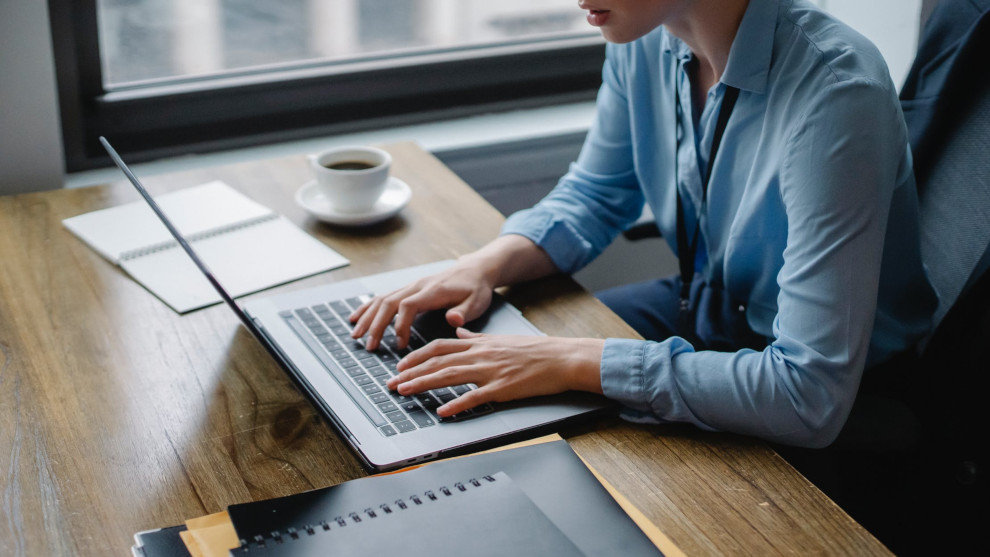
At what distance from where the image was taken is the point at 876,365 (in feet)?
3.76

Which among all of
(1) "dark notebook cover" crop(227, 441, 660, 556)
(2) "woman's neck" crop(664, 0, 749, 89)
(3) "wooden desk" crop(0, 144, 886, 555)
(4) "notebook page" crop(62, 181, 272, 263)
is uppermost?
(2) "woman's neck" crop(664, 0, 749, 89)

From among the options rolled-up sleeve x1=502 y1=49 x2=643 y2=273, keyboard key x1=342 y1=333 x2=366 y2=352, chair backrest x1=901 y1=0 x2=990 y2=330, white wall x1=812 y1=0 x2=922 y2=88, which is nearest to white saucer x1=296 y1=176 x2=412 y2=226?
rolled-up sleeve x1=502 y1=49 x2=643 y2=273

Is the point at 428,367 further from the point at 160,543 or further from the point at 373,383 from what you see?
the point at 160,543

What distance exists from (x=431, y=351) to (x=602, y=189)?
463mm

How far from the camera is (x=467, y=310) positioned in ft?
3.44

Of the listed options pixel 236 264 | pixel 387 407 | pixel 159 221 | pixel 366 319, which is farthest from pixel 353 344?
pixel 159 221

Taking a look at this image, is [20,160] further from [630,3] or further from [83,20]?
[630,3]

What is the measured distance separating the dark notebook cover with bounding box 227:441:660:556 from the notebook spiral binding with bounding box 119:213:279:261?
1.84 ft

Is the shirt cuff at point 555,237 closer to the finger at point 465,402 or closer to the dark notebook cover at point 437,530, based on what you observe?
the finger at point 465,402

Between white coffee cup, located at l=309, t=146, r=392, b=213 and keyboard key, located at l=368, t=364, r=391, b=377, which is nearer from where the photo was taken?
keyboard key, located at l=368, t=364, r=391, b=377

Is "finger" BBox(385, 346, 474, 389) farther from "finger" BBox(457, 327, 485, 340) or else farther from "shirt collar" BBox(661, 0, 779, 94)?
"shirt collar" BBox(661, 0, 779, 94)

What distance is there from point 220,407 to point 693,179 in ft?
2.04

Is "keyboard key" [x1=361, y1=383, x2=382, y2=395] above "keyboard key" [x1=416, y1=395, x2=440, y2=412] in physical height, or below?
below

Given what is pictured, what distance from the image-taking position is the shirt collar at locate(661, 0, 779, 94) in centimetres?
100
